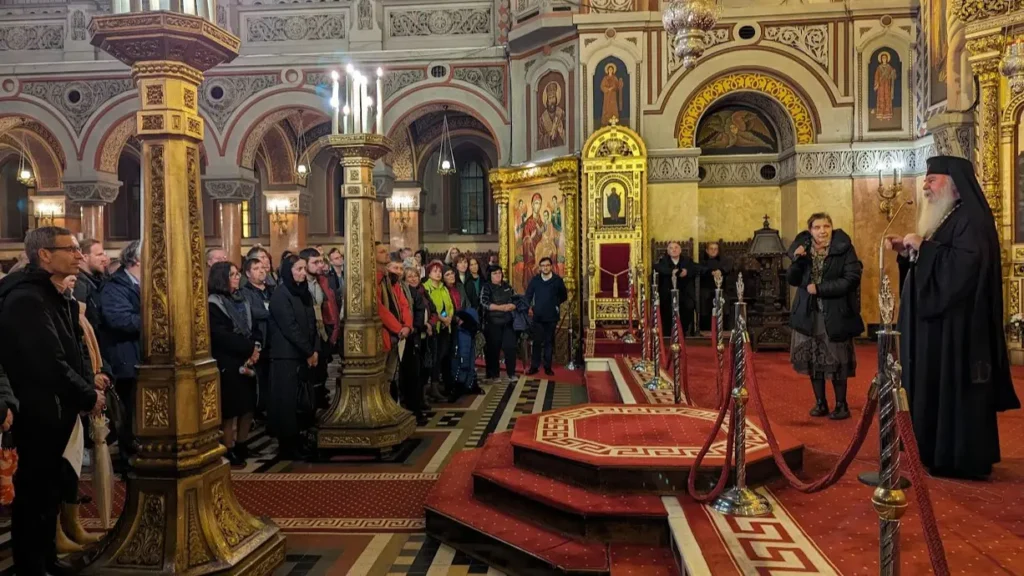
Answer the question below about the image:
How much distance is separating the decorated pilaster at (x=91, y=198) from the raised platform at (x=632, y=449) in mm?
12380

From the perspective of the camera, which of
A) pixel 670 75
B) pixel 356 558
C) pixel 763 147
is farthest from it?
pixel 763 147

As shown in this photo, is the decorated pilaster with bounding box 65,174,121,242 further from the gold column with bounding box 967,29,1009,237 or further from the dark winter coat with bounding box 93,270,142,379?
the gold column with bounding box 967,29,1009,237

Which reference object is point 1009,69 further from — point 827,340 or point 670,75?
point 670,75

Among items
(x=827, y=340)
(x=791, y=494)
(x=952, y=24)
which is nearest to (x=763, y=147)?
(x=952, y=24)

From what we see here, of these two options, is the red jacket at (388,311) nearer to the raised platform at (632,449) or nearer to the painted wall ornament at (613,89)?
the raised platform at (632,449)

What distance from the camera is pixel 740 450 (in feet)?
11.7

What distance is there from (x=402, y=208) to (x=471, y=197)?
284 cm

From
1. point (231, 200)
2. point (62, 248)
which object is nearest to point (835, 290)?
point (62, 248)

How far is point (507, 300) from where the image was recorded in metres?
9.79

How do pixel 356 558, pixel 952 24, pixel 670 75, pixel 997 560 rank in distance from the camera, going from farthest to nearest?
pixel 670 75 < pixel 952 24 < pixel 356 558 < pixel 997 560

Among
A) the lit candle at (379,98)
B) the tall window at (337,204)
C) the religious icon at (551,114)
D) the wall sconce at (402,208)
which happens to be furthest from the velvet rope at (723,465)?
the tall window at (337,204)

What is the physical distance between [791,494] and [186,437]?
123 inches

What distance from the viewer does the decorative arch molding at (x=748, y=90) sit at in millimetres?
11922

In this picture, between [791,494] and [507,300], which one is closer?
[791,494]
